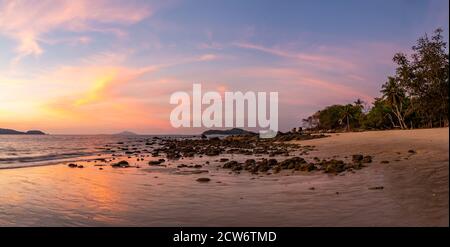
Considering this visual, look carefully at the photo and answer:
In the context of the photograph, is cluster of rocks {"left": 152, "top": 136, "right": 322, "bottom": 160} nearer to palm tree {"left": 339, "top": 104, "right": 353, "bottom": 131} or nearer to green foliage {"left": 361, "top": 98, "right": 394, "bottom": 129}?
green foliage {"left": 361, "top": 98, "right": 394, "bottom": 129}

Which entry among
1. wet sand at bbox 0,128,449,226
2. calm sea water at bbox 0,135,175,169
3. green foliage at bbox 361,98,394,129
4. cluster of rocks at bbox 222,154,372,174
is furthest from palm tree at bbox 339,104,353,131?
wet sand at bbox 0,128,449,226

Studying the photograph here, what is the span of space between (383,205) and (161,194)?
8.62 metres

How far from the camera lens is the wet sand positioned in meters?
8.93

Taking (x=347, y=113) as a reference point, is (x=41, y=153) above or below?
below

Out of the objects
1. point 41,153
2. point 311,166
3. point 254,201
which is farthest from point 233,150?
point 254,201

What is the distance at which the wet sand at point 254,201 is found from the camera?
8930 mm

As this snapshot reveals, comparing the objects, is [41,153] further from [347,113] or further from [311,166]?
[347,113]

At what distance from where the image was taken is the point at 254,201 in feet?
40.6

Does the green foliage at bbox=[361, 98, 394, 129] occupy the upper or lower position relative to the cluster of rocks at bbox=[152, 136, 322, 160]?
upper

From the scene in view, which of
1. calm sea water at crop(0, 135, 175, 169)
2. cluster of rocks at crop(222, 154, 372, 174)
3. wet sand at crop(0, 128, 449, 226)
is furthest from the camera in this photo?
calm sea water at crop(0, 135, 175, 169)

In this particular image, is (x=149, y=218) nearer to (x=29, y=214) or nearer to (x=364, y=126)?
(x=29, y=214)

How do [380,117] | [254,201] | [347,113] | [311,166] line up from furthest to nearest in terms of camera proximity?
[347,113]
[380,117]
[311,166]
[254,201]
